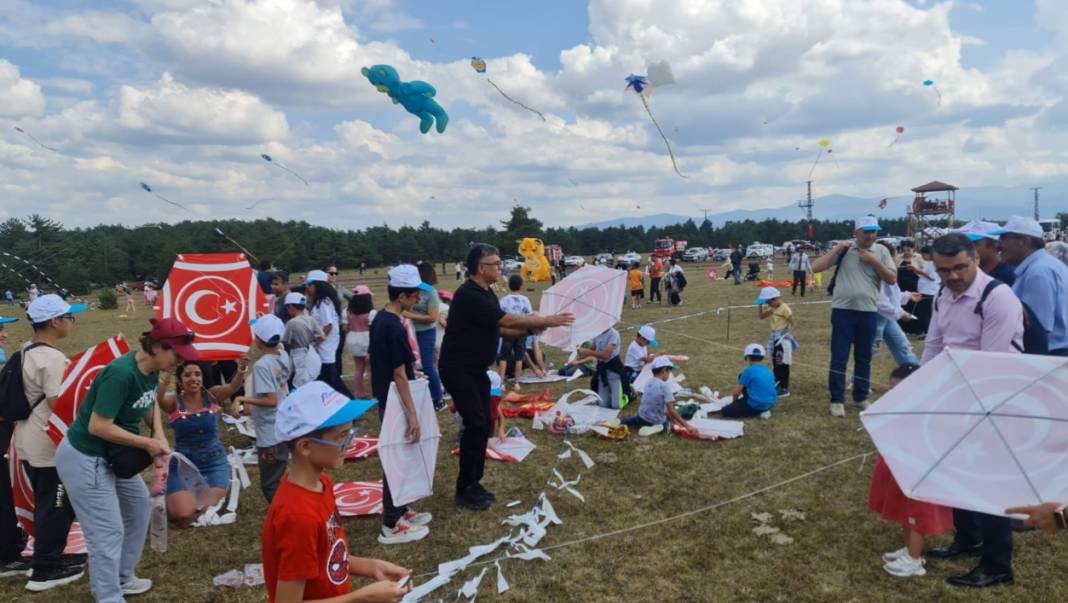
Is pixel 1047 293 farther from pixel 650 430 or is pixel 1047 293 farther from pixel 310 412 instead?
pixel 310 412

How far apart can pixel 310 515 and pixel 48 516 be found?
344 cm

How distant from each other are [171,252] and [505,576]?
45.4 m

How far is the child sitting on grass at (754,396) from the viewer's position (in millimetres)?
7996

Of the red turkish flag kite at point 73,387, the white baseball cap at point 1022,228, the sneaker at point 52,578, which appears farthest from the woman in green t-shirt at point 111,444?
the white baseball cap at point 1022,228

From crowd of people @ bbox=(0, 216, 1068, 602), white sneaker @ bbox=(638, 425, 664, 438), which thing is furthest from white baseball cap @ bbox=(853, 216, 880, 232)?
white sneaker @ bbox=(638, 425, 664, 438)

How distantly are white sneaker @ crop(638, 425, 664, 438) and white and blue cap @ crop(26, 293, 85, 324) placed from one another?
570 centimetres

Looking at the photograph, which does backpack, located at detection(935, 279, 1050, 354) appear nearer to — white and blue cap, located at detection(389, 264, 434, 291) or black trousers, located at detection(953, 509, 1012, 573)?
black trousers, located at detection(953, 509, 1012, 573)

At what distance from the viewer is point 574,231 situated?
8681 centimetres

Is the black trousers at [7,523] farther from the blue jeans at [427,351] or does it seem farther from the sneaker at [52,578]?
the blue jeans at [427,351]

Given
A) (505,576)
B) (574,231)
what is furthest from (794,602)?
(574,231)

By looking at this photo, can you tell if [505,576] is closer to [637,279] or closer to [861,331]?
[861,331]

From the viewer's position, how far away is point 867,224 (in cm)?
756

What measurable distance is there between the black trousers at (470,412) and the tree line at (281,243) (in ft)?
57.9

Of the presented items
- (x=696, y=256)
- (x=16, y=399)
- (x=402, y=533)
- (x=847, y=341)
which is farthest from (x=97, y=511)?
(x=696, y=256)
